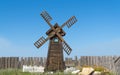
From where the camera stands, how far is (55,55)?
2616cm

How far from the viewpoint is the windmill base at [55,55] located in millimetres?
26016

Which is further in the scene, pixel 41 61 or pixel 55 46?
pixel 41 61

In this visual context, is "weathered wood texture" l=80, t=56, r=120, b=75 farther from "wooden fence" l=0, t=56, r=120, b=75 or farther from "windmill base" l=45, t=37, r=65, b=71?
"windmill base" l=45, t=37, r=65, b=71

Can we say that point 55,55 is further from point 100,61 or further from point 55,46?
point 100,61

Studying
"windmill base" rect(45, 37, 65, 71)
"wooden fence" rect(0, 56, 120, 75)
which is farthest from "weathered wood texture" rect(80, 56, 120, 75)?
"windmill base" rect(45, 37, 65, 71)

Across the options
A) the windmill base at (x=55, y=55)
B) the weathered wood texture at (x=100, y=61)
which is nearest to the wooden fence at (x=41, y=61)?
the weathered wood texture at (x=100, y=61)

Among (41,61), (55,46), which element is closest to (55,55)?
(55,46)

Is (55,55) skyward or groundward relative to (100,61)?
skyward

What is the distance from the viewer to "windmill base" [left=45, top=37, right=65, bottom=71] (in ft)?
85.4

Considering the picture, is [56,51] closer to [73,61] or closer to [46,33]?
[46,33]

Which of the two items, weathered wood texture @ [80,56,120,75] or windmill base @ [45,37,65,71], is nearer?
windmill base @ [45,37,65,71]

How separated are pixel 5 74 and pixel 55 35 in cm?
953

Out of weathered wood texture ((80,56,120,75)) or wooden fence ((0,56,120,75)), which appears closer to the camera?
weathered wood texture ((80,56,120,75))

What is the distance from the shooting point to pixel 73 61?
31.8 metres
